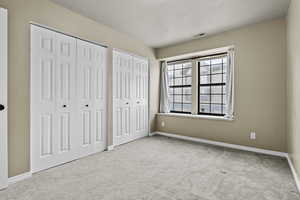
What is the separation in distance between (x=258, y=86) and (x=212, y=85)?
3.54 ft

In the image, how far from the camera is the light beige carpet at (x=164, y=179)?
1771 mm

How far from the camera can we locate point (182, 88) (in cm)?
464

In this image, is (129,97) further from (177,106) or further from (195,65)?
(195,65)

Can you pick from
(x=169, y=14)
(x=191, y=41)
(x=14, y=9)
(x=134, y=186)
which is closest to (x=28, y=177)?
(x=134, y=186)

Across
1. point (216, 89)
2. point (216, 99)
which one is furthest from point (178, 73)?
point (216, 99)

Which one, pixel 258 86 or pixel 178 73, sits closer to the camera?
pixel 258 86

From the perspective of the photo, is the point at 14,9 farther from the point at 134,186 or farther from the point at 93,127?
the point at 134,186

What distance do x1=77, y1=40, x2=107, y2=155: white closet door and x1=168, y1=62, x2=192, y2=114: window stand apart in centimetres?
228

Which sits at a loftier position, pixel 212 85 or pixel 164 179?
pixel 212 85

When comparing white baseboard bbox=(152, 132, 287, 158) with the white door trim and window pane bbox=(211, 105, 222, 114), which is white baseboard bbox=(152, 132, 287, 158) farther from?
the white door trim

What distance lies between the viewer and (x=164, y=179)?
6.98 feet

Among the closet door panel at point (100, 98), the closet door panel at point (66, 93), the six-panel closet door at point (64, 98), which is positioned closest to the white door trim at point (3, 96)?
the six-panel closet door at point (64, 98)

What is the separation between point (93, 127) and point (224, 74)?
330 centimetres

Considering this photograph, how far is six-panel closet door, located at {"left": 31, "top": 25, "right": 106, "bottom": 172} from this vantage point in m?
2.32
